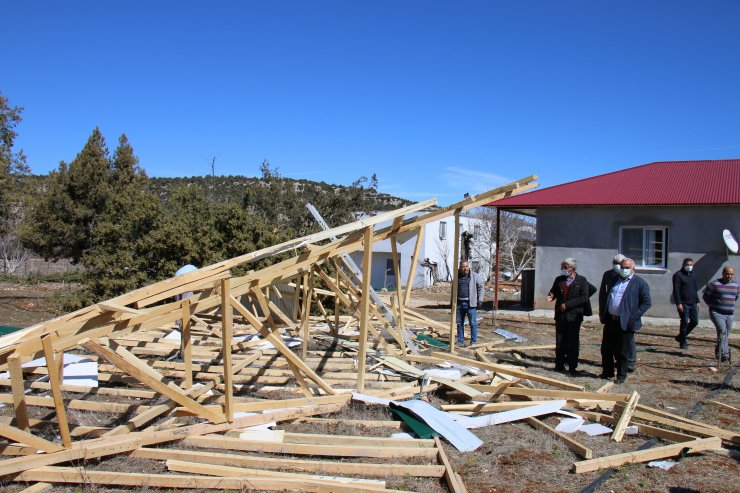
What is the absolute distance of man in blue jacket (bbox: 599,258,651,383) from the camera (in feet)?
25.8

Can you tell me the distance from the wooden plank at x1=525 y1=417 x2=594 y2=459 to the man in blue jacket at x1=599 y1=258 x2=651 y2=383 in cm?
262

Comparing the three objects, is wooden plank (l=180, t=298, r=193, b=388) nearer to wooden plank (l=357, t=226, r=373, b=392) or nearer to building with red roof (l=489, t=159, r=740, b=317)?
wooden plank (l=357, t=226, r=373, b=392)

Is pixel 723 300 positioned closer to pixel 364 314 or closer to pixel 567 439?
pixel 567 439

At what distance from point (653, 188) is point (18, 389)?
57.2ft

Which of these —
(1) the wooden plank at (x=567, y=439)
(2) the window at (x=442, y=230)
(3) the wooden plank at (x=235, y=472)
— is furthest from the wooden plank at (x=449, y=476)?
(2) the window at (x=442, y=230)

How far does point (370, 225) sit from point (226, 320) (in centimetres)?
227

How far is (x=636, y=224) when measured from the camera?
54.2ft

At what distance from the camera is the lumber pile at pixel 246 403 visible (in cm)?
457

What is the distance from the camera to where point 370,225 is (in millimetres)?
6840

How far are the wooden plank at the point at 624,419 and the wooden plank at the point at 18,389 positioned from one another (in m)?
5.42

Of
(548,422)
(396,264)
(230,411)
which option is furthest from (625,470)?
(396,264)

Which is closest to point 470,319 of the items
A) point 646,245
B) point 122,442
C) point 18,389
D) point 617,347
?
point 617,347

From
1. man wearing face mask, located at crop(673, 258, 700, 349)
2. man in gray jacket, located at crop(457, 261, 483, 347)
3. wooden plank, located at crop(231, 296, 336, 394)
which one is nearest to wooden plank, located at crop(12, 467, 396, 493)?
wooden plank, located at crop(231, 296, 336, 394)

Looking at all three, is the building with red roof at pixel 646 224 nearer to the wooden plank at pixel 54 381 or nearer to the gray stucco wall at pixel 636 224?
the gray stucco wall at pixel 636 224
